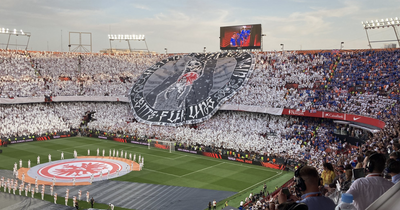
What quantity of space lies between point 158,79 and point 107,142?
15221mm

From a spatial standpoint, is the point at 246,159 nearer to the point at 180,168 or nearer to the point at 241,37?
the point at 180,168

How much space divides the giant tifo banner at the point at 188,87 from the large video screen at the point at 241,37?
168cm

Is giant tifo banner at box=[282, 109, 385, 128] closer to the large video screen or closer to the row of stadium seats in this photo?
the row of stadium seats

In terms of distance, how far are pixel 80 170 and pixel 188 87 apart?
24.6 m

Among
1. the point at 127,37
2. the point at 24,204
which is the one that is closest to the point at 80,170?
the point at 24,204

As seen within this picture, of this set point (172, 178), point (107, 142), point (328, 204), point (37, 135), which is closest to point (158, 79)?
point (107, 142)

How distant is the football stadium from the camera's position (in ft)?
87.7

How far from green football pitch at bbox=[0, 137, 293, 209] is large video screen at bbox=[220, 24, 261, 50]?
24371 millimetres

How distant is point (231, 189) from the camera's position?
91.4 feet

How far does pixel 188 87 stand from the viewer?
177 feet

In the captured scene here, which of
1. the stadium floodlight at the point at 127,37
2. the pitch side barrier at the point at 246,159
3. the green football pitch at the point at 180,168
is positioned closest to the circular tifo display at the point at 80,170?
the green football pitch at the point at 180,168

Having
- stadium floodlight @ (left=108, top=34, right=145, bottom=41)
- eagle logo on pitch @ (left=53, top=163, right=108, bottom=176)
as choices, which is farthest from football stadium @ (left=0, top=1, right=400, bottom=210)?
stadium floodlight @ (left=108, top=34, right=145, bottom=41)

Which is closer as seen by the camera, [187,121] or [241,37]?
[187,121]

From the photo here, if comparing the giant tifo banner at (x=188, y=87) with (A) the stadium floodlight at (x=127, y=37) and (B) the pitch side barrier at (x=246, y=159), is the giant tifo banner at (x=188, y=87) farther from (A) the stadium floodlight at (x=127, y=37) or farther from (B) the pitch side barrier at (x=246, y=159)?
(A) the stadium floodlight at (x=127, y=37)
